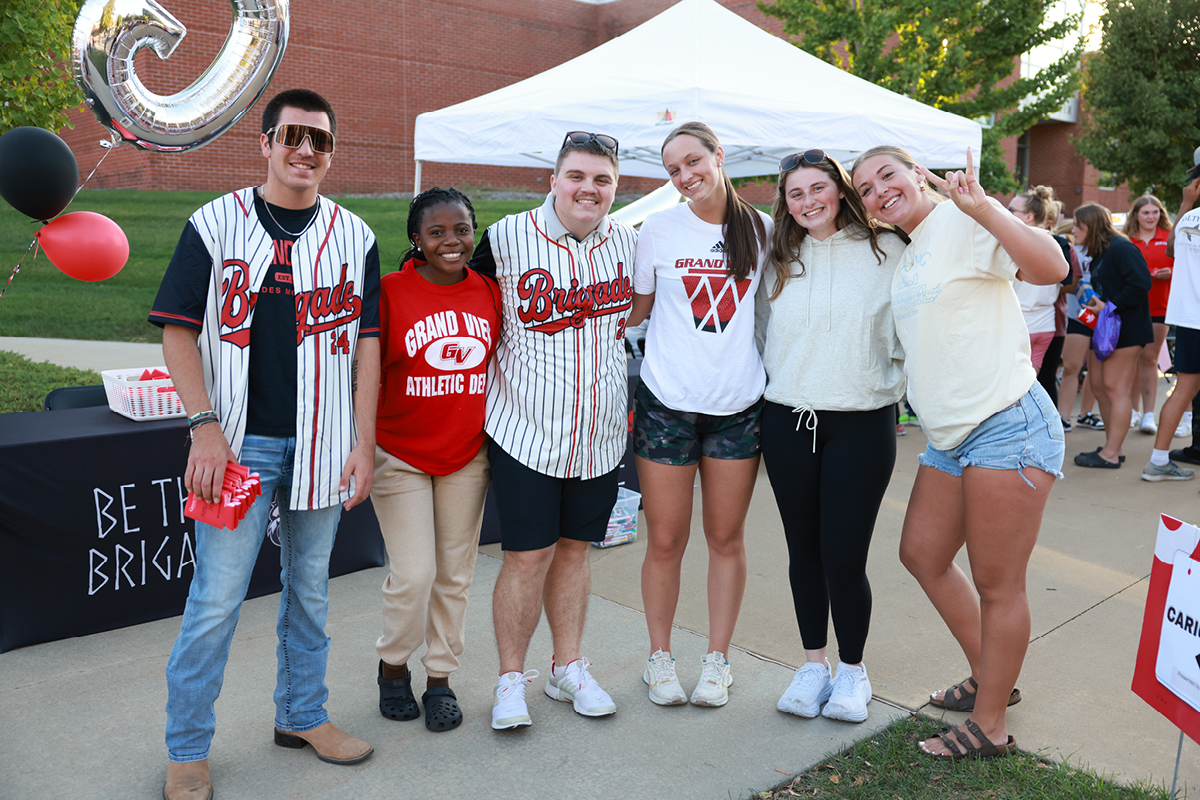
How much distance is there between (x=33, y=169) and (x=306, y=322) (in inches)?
35.6

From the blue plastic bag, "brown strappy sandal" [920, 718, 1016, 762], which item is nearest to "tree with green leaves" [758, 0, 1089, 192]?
the blue plastic bag

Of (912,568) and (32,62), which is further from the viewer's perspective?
(32,62)

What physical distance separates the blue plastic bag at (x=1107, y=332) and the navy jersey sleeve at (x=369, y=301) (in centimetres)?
597

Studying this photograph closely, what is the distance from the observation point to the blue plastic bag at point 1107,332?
21.5 feet

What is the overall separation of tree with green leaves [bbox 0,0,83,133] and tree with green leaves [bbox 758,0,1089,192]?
8.86 m

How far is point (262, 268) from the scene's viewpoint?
237cm

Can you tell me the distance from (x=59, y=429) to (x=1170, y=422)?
257 inches

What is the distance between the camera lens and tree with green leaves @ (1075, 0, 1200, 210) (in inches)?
683

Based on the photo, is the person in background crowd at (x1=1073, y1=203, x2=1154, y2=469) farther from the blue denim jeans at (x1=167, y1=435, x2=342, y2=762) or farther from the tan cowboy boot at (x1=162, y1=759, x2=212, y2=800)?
the tan cowboy boot at (x1=162, y1=759, x2=212, y2=800)

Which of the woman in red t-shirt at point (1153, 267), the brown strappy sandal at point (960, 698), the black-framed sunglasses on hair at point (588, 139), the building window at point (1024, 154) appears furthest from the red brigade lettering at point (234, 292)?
the building window at point (1024, 154)

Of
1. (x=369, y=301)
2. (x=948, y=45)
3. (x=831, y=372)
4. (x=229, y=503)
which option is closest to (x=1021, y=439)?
(x=831, y=372)

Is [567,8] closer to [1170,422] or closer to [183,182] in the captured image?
[183,182]

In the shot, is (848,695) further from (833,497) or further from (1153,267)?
(1153,267)

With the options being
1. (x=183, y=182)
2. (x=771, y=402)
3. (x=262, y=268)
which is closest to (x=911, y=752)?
(x=771, y=402)
